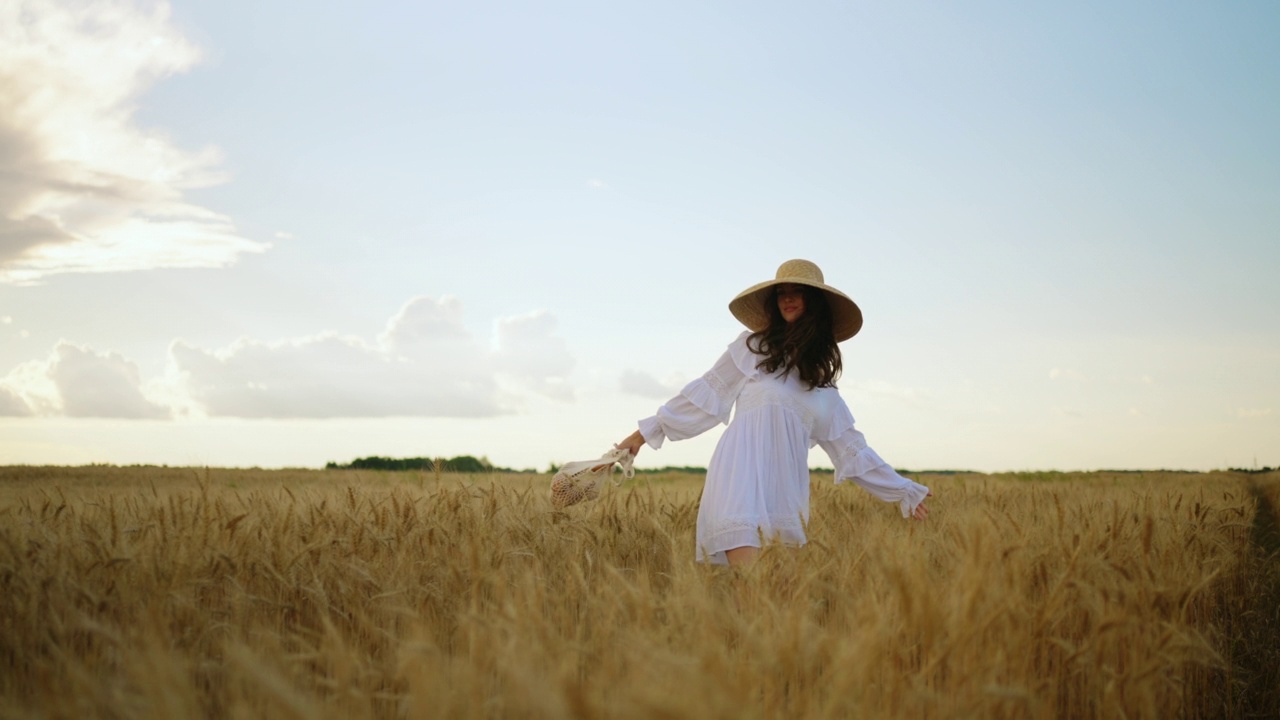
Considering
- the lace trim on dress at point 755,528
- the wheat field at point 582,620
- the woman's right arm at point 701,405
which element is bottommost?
the wheat field at point 582,620

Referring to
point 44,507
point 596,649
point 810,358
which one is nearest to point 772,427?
point 810,358

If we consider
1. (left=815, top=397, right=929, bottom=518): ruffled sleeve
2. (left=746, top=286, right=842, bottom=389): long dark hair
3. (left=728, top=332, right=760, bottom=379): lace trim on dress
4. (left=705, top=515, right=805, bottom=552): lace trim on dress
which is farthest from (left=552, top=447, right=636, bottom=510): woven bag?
(left=815, top=397, right=929, bottom=518): ruffled sleeve

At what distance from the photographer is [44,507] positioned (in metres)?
3.88

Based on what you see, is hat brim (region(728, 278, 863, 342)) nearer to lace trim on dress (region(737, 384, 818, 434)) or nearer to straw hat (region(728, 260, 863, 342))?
straw hat (region(728, 260, 863, 342))

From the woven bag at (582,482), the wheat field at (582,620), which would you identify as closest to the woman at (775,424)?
the woven bag at (582,482)

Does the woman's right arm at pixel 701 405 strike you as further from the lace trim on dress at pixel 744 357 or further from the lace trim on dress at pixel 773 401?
the lace trim on dress at pixel 773 401

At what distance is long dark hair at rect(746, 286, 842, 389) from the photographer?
159 inches

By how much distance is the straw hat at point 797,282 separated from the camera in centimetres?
419

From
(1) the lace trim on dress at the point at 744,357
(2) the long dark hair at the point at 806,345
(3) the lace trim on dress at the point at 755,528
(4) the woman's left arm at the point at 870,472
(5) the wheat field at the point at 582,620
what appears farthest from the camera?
(4) the woman's left arm at the point at 870,472

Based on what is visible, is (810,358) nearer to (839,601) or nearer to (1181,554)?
(839,601)

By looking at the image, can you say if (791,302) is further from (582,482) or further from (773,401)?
(582,482)

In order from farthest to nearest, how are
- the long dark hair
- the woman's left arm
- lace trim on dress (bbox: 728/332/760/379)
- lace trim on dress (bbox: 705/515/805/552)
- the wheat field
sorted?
1. the woman's left arm
2. lace trim on dress (bbox: 728/332/760/379)
3. the long dark hair
4. lace trim on dress (bbox: 705/515/805/552)
5. the wheat field

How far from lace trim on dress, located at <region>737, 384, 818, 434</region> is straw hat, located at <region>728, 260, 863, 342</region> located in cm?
53

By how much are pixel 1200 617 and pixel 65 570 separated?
4617 millimetres
